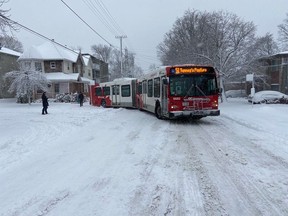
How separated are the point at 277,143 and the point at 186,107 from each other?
598 centimetres

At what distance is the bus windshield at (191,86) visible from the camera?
50.5 ft

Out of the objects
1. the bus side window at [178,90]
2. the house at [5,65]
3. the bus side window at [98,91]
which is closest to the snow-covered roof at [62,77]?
the house at [5,65]

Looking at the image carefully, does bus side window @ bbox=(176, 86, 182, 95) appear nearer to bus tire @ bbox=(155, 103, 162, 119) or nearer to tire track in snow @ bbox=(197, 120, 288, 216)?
bus tire @ bbox=(155, 103, 162, 119)

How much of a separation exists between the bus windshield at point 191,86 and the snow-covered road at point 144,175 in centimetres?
432

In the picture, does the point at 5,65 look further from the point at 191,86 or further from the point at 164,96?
the point at 191,86

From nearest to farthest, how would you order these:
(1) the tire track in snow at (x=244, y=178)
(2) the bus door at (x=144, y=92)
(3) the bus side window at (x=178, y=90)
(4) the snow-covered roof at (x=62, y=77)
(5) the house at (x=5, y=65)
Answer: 1. (1) the tire track in snow at (x=244, y=178)
2. (3) the bus side window at (x=178, y=90)
3. (2) the bus door at (x=144, y=92)
4. (4) the snow-covered roof at (x=62, y=77)
5. (5) the house at (x=5, y=65)

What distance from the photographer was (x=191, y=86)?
15.4 metres

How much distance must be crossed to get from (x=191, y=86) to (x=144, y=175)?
31.4ft

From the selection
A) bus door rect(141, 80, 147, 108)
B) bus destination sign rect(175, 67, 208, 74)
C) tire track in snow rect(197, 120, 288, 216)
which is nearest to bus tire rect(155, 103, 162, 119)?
bus destination sign rect(175, 67, 208, 74)

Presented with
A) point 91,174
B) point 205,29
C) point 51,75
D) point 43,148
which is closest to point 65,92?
point 51,75

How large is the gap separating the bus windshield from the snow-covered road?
14.2 feet

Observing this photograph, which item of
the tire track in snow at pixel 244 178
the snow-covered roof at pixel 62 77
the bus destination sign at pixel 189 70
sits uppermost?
the snow-covered roof at pixel 62 77

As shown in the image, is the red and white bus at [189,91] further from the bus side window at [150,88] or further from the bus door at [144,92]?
the bus door at [144,92]

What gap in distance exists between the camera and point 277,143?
9812 millimetres
